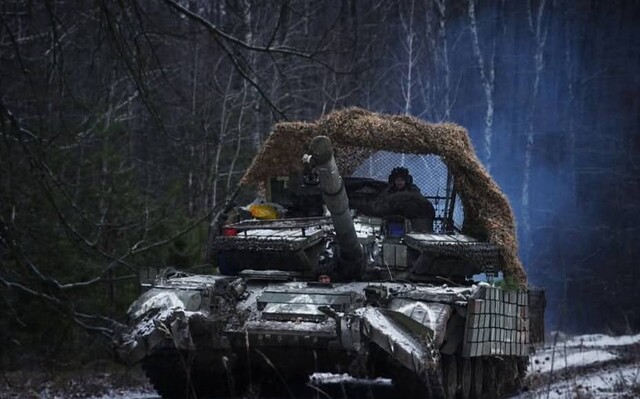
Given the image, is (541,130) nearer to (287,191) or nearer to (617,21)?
(617,21)

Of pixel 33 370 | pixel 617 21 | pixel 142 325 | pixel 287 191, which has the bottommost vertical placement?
pixel 33 370

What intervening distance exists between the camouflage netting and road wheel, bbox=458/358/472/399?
124 centimetres

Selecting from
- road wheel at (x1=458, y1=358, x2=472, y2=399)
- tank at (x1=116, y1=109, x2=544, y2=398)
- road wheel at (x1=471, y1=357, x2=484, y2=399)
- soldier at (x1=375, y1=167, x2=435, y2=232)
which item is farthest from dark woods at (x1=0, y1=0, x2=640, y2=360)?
road wheel at (x1=458, y1=358, x2=472, y2=399)

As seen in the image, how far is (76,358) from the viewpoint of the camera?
14383mm

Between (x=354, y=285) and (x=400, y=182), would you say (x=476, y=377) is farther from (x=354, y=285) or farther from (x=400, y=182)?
(x=400, y=182)

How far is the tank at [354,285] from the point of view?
9.44m

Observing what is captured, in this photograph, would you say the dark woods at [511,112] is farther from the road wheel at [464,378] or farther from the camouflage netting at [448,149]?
the road wheel at [464,378]

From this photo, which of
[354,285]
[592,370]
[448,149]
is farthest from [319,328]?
[592,370]

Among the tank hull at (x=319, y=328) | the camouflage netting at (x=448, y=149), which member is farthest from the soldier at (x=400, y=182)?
the tank hull at (x=319, y=328)

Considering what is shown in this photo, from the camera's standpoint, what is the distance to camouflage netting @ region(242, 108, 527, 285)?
11594 mm

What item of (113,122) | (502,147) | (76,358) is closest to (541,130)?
(502,147)

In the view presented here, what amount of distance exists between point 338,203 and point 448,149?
2.36 m

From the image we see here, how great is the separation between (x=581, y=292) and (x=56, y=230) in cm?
1206

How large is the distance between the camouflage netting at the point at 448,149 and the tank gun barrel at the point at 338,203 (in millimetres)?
1524
